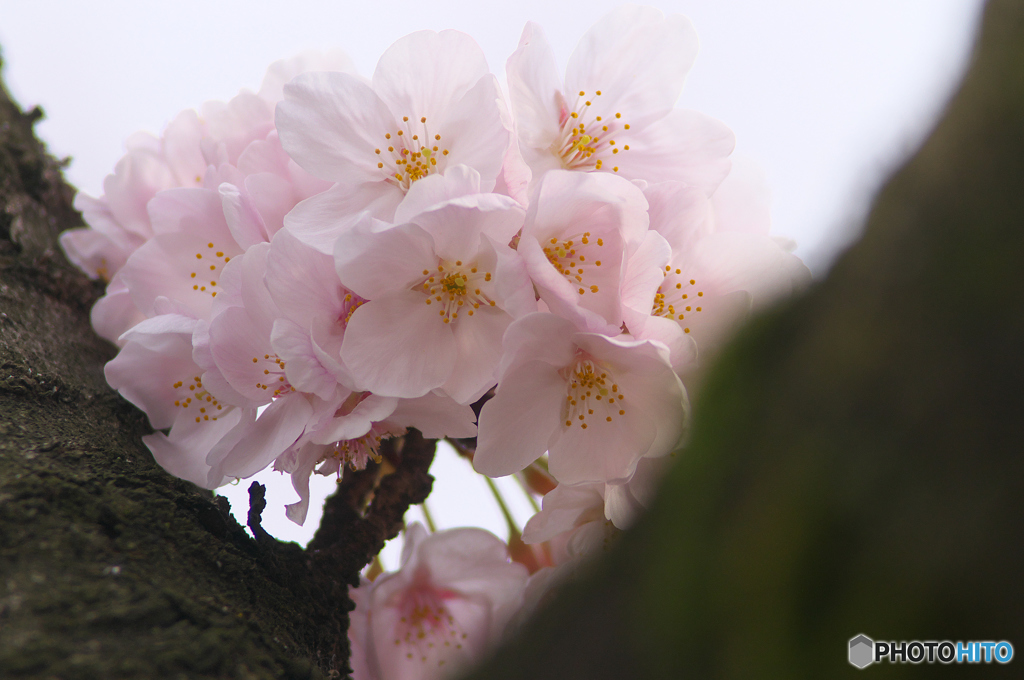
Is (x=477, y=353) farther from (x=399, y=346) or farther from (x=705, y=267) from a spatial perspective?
(x=705, y=267)

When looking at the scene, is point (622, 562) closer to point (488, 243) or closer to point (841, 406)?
point (841, 406)

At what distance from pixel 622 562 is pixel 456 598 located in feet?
1.67

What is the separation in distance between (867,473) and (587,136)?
17.7 inches

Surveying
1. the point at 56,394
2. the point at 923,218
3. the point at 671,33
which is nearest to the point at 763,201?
the point at 671,33

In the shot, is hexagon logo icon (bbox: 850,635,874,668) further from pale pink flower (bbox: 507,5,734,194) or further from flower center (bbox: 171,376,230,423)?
flower center (bbox: 171,376,230,423)

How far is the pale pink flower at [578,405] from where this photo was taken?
17.6 inches

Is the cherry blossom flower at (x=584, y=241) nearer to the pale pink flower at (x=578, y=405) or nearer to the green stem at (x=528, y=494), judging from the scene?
the pale pink flower at (x=578, y=405)

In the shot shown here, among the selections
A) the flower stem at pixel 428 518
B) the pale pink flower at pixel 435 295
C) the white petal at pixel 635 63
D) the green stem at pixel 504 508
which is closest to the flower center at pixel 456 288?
the pale pink flower at pixel 435 295

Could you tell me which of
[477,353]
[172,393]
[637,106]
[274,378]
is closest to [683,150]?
[637,106]

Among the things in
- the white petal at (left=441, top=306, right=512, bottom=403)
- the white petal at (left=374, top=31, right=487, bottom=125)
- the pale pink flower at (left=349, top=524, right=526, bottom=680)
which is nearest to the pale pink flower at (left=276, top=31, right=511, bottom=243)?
the white petal at (left=374, top=31, right=487, bottom=125)

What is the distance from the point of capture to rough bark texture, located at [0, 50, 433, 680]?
0.30 meters

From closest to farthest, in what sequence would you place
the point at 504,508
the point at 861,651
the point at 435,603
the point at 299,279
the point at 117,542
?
the point at 861,651
the point at 117,542
the point at 299,279
the point at 435,603
the point at 504,508

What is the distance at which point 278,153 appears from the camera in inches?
23.2

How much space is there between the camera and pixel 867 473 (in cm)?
20
